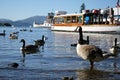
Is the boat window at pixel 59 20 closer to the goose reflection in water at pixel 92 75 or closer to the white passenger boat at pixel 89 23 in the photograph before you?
the white passenger boat at pixel 89 23

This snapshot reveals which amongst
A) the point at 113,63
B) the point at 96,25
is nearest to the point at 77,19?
the point at 96,25

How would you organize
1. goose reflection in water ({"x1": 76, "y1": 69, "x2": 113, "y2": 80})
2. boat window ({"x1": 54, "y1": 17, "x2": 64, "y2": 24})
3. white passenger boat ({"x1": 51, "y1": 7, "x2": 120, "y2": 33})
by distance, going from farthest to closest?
boat window ({"x1": 54, "y1": 17, "x2": 64, "y2": 24}) → white passenger boat ({"x1": 51, "y1": 7, "x2": 120, "y2": 33}) → goose reflection in water ({"x1": 76, "y1": 69, "x2": 113, "y2": 80})

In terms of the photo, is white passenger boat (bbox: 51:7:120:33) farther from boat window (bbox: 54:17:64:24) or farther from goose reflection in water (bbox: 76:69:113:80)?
goose reflection in water (bbox: 76:69:113:80)

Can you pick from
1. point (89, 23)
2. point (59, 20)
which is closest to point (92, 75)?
point (89, 23)

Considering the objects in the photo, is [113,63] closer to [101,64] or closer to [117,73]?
[101,64]

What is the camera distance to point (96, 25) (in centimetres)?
6888

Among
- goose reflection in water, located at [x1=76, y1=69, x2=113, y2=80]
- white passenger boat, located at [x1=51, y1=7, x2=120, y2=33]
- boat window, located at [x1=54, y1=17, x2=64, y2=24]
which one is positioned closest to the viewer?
goose reflection in water, located at [x1=76, y1=69, x2=113, y2=80]

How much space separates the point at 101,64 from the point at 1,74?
5.65 meters

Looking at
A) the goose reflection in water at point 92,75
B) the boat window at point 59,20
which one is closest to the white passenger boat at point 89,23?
the boat window at point 59,20

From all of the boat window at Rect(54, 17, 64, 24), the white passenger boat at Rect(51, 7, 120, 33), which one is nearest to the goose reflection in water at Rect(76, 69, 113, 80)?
the white passenger boat at Rect(51, 7, 120, 33)

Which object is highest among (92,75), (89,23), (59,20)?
(59,20)

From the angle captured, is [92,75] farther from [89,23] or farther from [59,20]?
[59,20]

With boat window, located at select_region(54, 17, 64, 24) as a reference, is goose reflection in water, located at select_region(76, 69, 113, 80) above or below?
below

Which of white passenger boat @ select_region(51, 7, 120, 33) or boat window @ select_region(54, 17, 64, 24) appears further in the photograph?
boat window @ select_region(54, 17, 64, 24)
